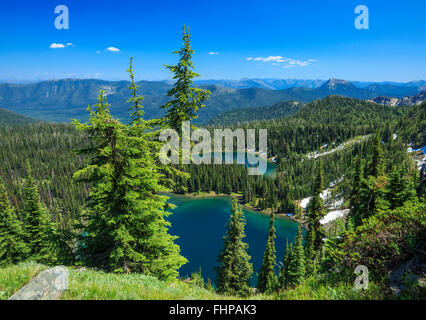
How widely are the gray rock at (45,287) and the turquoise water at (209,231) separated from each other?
5744cm

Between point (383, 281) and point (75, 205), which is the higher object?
point (383, 281)

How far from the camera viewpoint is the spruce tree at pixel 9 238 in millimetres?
28000

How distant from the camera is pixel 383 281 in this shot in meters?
5.90

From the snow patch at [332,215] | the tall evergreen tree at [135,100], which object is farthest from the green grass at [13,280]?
the snow patch at [332,215]

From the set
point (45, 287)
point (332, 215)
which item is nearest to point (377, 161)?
point (45, 287)

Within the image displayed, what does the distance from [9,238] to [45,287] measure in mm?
32398

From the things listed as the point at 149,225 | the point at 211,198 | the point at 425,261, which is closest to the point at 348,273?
the point at 425,261

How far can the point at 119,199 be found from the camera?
463 inches

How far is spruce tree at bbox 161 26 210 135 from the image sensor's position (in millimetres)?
15109

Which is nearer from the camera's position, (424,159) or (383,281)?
(383,281)

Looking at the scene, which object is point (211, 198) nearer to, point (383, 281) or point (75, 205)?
point (75, 205)

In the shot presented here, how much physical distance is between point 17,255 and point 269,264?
36.2m

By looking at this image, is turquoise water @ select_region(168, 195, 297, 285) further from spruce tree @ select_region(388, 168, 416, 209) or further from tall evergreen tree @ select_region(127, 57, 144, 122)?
tall evergreen tree @ select_region(127, 57, 144, 122)
